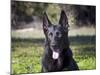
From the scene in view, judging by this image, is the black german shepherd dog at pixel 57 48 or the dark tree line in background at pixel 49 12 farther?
the black german shepherd dog at pixel 57 48

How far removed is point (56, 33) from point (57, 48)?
0.63 feet

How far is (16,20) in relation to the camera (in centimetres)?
272

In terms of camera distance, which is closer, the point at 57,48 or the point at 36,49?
the point at 36,49

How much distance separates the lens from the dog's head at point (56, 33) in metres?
2.88

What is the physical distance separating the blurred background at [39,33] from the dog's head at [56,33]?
5 cm

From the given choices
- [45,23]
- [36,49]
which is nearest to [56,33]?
[45,23]

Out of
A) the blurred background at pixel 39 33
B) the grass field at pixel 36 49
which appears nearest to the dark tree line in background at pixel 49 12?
the blurred background at pixel 39 33

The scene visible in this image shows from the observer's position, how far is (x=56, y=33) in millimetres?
2914

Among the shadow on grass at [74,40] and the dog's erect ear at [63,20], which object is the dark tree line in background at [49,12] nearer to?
the dog's erect ear at [63,20]

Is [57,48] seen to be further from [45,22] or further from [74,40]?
[45,22]

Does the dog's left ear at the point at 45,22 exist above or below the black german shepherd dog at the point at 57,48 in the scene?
above

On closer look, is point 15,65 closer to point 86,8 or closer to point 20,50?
point 20,50

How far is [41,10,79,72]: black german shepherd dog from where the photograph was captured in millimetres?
2871
